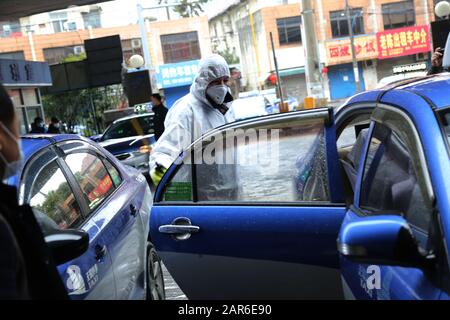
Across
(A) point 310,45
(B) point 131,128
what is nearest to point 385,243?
(B) point 131,128

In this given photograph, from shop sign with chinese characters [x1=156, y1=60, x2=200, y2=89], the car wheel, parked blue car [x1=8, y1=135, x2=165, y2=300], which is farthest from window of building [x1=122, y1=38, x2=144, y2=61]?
the car wheel

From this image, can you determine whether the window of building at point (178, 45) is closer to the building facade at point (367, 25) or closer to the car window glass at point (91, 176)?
the building facade at point (367, 25)

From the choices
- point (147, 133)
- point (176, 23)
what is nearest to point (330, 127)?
point (147, 133)

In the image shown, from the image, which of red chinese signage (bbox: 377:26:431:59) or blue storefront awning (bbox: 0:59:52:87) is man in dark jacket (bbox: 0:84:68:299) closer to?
blue storefront awning (bbox: 0:59:52:87)

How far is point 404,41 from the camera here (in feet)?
133

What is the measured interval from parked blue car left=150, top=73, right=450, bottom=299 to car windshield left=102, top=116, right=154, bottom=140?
29.2ft

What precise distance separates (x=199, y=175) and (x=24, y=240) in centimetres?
188

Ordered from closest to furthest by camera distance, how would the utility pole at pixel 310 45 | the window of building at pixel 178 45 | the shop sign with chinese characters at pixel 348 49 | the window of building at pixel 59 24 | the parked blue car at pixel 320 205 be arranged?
1. the parked blue car at pixel 320 205
2. the utility pole at pixel 310 45
3. the shop sign with chinese characters at pixel 348 49
4. the window of building at pixel 178 45
5. the window of building at pixel 59 24

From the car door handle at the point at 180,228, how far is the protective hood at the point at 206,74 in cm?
143

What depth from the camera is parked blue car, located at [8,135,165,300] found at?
2.78 meters

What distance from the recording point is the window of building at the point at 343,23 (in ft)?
140

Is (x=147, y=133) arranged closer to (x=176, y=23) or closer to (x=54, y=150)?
(x=54, y=150)

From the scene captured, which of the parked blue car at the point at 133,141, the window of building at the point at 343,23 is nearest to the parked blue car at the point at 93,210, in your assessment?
the parked blue car at the point at 133,141

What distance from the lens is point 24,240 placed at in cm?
150
